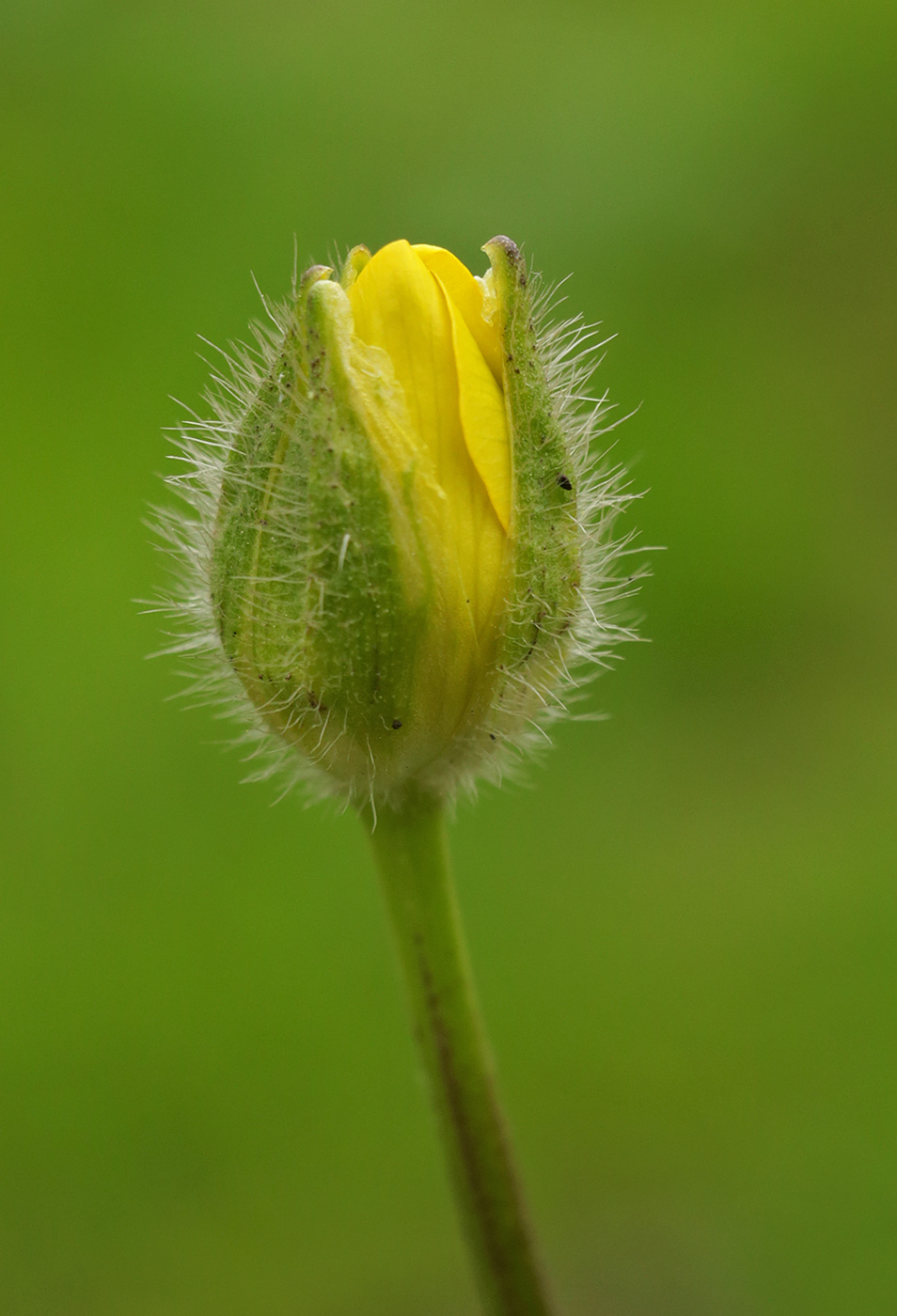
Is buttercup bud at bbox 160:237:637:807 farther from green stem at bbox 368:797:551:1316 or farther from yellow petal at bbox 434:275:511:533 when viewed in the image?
green stem at bbox 368:797:551:1316

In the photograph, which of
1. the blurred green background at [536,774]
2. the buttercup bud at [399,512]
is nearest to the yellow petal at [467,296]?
the buttercup bud at [399,512]

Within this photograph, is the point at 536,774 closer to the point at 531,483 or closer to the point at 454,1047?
the point at 454,1047

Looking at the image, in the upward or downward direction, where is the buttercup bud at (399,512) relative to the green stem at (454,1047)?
upward

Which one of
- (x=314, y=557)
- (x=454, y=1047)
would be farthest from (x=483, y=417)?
(x=454, y=1047)

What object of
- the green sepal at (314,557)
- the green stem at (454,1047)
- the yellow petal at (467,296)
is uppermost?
the yellow petal at (467,296)

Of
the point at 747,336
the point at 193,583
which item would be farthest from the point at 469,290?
the point at 747,336

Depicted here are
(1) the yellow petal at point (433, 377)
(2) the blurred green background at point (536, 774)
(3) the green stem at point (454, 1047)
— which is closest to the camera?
(1) the yellow petal at point (433, 377)

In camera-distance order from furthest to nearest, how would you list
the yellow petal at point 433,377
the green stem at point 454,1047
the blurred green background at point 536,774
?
1. the blurred green background at point 536,774
2. the green stem at point 454,1047
3. the yellow petal at point 433,377

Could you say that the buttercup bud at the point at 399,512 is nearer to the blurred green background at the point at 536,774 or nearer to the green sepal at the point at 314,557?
the green sepal at the point at 314,557
